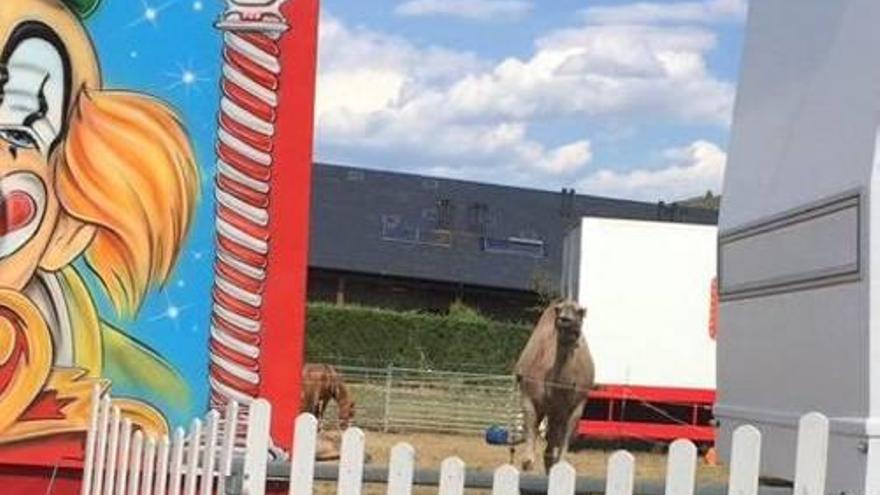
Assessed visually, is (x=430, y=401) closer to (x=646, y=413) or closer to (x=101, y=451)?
(x=646, y=413)

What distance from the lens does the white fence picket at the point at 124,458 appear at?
18.0 ft

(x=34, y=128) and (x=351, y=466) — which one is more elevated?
(x=34, y=128)

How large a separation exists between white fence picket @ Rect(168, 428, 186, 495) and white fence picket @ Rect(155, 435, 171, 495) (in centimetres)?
3

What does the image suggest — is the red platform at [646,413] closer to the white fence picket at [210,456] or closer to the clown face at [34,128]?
the clown face at [34,128]

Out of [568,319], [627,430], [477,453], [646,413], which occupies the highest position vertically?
[568,319]

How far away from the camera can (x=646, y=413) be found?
2162 cm

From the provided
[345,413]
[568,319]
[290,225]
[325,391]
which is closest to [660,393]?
[345,413]

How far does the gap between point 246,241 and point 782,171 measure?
9.54ft

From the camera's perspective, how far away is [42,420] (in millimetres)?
7195

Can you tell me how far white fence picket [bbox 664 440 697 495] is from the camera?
340 centimetres

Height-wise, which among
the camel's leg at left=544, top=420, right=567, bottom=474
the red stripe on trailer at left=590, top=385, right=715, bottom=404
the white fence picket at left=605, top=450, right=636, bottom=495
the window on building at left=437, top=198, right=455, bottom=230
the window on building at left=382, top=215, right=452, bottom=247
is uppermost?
the window on building at left=437, top=198, right=455, bottom=230

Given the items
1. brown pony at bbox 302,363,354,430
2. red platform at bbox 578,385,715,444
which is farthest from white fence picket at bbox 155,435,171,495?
red platform at bbox 578,385,715,444

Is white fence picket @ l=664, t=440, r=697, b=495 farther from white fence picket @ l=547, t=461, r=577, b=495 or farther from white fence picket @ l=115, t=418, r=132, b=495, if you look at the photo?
white fence picket @ l=115, t=418, r=132, b=495

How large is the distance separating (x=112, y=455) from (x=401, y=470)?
2567 mm
